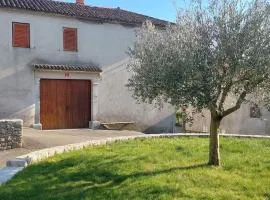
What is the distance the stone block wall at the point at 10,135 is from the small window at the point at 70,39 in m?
8.08

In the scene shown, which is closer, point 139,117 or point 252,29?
point 252,29

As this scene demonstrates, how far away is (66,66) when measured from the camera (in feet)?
64.9

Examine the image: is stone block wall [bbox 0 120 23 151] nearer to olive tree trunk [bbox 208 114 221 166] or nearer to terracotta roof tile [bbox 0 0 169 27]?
olive tree trunk [bbox 208 114 221 166]

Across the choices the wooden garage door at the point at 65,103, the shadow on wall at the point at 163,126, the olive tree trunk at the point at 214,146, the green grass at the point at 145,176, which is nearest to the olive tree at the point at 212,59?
the olive tree trunk at the point at 214,146

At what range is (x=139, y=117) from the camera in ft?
72.0

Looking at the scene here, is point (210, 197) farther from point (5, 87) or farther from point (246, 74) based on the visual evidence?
point (5, 87)

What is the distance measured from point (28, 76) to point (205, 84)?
13353 mm

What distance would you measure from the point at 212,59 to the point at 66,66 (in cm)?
1316

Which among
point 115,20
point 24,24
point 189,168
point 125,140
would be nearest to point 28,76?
point 24,24

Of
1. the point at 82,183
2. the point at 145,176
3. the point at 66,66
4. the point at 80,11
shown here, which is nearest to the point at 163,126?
the point at 66,66

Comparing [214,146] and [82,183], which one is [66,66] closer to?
[214,146]

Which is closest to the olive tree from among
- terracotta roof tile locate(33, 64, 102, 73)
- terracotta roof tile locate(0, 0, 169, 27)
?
terracotta roof tile locate(0, 0, 169, 27)

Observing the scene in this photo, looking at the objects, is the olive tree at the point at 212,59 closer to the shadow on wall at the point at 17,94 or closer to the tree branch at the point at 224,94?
the tree branch at the point at 224,94

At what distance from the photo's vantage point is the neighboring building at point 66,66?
18.9 m
